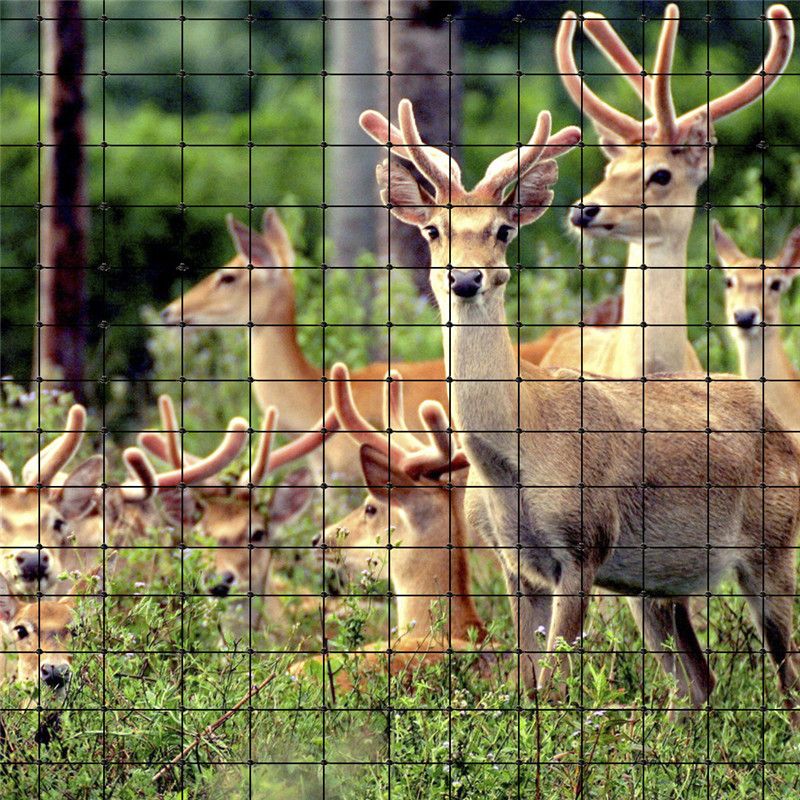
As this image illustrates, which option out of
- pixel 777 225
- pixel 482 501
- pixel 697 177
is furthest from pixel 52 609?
pixel 777 225

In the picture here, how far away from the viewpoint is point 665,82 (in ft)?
23.1

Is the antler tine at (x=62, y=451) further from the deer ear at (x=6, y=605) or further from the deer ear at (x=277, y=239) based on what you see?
the deer ear at (x=277, y=239)

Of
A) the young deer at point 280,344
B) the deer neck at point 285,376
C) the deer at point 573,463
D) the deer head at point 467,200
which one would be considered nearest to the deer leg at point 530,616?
the deer at point 573,463

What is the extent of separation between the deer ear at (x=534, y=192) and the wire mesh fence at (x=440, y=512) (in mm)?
12

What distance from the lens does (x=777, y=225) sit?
13.3 metres

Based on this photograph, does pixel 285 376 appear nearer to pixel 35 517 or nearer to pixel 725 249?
pixel 725 249

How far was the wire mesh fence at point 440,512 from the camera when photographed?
16.3 feet

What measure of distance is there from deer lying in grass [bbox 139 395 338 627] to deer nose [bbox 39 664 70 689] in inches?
74.5

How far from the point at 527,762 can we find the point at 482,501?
1232 millimetres

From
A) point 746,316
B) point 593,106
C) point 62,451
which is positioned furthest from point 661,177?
point 62,451

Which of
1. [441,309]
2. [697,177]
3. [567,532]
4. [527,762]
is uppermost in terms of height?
[697,177]

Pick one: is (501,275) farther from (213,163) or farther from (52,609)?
(213,163)

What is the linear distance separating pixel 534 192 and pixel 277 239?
447 centimetres

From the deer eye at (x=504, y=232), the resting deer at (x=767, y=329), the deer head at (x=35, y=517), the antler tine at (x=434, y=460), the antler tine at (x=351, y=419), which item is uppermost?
the deer eye at (x=504, y=232)
